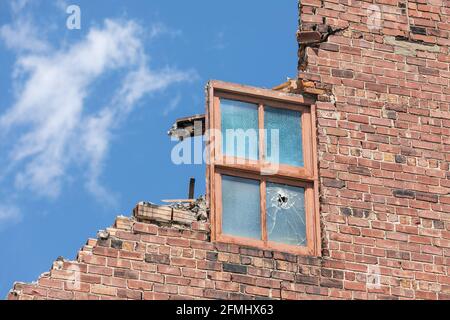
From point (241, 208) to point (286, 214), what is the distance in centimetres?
46

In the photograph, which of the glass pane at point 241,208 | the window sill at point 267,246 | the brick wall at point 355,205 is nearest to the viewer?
the brick wall at point 355,205

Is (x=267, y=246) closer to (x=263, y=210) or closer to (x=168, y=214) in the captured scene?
(x=263, y=210)

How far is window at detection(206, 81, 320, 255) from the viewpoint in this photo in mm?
14969

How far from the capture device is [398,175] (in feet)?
50.7

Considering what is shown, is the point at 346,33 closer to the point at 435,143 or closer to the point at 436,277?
the point at 435,143

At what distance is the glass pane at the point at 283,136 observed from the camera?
50.5ft

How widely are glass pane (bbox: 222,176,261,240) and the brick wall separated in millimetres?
246

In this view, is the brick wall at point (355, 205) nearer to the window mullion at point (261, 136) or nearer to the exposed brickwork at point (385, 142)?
the exposed brickwork at point (385, 142)

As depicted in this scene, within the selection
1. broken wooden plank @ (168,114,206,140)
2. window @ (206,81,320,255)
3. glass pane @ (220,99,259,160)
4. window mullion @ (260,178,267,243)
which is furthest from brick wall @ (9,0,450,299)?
broken wooden plank @ (168,114,206,140)

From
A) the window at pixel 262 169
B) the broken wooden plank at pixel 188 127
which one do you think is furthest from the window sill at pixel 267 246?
the broken wooden plank at pixel 188 127

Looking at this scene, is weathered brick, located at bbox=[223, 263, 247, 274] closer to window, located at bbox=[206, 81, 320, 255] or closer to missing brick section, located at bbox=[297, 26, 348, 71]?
window, located at bbox=[206, 81, 320, 255]

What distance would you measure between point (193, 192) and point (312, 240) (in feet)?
4.35

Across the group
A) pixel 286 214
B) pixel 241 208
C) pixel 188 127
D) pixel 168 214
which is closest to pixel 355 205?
pixel 286 214
